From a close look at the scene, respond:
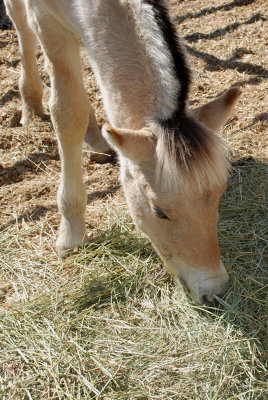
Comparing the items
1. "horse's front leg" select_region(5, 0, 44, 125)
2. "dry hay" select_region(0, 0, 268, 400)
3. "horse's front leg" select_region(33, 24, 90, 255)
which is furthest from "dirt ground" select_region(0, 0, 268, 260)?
"horse's front leg" select_region(33, 24, 90, 255)

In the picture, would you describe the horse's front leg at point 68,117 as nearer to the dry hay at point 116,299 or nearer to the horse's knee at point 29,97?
the dry hay at point 116,299

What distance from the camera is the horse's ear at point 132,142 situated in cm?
229

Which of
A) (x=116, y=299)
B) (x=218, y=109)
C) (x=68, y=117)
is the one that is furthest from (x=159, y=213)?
(x=68, y=117)

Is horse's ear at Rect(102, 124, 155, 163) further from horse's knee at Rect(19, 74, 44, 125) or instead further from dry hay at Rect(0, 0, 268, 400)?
horse's knee at Rect(19, 74, 44, 125)

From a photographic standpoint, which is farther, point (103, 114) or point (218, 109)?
point (103, 114)

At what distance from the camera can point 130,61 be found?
267 cm

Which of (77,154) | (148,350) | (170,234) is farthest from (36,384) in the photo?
(77,154)

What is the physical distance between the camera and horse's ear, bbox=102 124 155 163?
2.29 metres

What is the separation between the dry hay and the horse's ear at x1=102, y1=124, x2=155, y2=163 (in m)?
1.11

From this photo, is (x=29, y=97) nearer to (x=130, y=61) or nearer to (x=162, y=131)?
(x=130, y=61)

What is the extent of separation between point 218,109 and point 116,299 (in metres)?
1.48

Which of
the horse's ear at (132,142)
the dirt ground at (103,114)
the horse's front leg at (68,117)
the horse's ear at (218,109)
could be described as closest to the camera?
the horse's ear at (132,142)

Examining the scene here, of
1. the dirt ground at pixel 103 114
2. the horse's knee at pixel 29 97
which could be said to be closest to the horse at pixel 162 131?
the dirt ground at pixel 103 114

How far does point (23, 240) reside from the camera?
379cm
